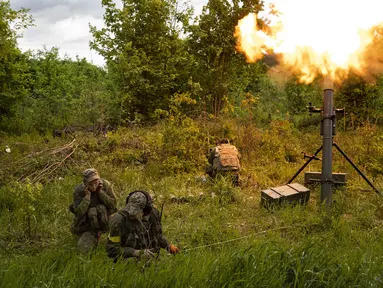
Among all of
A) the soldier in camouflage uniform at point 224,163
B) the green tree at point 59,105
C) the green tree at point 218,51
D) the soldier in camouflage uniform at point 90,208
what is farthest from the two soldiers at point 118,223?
the green tree at point 218,51

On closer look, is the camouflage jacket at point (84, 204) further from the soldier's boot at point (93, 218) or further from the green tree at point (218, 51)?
the green tree at point (218, 51)

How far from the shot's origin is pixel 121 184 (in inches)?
301

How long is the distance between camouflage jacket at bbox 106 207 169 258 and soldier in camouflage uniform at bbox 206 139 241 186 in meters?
4.22

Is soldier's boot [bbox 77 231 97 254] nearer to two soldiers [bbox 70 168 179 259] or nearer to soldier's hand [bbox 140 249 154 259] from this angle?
two soldiers [bbox 70 168 179 259]

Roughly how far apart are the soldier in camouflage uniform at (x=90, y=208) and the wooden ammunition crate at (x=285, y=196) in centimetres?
303

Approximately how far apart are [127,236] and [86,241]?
3.74 feet

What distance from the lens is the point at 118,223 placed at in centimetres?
363

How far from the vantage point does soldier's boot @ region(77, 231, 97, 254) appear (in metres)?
4.44

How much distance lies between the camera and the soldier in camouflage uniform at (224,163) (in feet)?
25.8

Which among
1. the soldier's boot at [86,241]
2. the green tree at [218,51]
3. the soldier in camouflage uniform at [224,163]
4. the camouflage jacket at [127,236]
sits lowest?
the soldier's boot at [86,241]

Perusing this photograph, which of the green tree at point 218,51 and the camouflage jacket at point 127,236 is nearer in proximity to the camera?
the camouflage jacket at point 127,236

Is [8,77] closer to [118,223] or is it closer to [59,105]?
[59,105]

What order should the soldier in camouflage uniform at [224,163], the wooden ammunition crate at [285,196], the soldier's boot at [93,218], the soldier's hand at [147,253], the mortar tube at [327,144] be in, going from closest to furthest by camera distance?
the soldier's hand at [147,253], the soldier's boot at [93,218], the mortar tube at [327,144], the wooden ammunition crate at [285,196], the soldier in camouflage uniform at [224,163]

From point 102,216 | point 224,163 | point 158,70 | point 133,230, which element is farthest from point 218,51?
point 133,230
